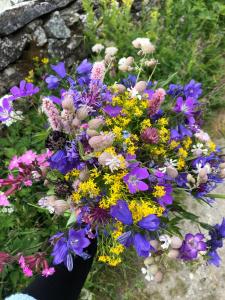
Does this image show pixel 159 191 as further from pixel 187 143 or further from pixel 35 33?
pixel 35 33

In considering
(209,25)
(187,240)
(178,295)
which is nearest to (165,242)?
(187,240)

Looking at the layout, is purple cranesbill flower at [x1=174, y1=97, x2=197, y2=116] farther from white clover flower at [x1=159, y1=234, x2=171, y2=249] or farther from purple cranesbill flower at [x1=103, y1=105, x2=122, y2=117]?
white clover flower at [x1=159, y1=234, x2=171, y2=249]

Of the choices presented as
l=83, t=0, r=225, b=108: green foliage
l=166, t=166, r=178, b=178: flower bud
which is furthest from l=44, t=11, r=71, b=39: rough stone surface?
l=166, t=166, r=178, b=178: flower bud

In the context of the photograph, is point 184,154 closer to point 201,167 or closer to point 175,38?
point 201,167

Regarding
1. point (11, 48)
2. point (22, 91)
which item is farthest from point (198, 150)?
point (11, 48)

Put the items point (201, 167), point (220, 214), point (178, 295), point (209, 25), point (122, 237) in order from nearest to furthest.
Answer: point (122, 237) → point (201, 167) → point (178, 295) → point (220, 214) → point (209, 25)

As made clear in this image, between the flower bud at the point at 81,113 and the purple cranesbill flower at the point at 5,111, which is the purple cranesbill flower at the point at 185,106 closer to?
the flower bud at the point at 81,113

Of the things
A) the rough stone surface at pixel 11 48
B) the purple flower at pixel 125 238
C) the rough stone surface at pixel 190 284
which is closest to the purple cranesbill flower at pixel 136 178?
the purple flower at pixel 125 238
